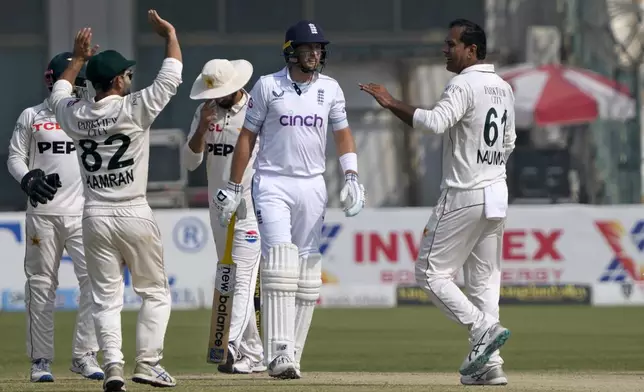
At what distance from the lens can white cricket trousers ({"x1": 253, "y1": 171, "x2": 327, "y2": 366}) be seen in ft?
30.3

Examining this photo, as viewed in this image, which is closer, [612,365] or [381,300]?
[612,365]

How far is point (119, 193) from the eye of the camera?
875 cm

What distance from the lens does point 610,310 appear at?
18953 millimetres

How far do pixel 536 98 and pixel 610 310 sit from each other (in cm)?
745

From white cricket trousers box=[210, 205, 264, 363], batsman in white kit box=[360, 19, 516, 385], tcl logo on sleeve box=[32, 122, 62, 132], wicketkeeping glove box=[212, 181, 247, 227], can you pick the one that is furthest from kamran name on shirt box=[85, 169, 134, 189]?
white cricket trousers box=[210, 205, 264, 363]

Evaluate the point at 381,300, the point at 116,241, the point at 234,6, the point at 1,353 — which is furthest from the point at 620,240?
the point at 234,6

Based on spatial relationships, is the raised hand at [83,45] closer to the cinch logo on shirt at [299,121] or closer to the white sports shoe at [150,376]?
the cinch logo on shirt at [299,121]

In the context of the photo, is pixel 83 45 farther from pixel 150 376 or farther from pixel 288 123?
pixel 150 376

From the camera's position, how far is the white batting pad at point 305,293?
9469mm

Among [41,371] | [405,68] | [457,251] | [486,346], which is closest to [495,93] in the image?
[457,251]

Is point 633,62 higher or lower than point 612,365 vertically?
higher

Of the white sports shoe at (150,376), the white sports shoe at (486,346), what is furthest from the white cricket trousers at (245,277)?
the white sports shoe at (486,346)

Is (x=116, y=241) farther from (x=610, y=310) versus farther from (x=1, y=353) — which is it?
(x=610, y=310)

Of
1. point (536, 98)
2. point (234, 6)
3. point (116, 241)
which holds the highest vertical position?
point (234, 6)
